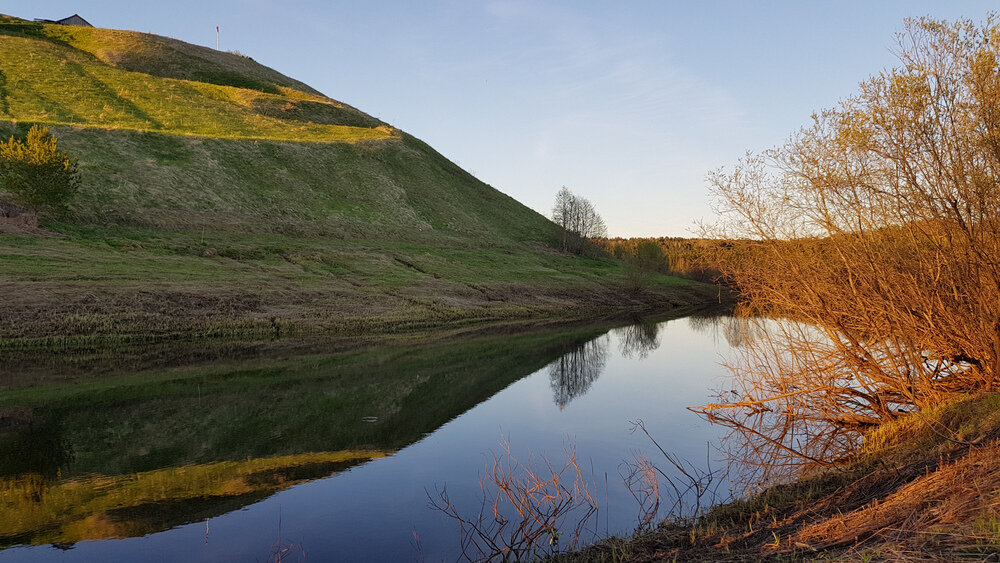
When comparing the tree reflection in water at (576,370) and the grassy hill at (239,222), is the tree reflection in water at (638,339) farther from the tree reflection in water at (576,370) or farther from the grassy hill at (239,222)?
the grassy hill at (239,222)

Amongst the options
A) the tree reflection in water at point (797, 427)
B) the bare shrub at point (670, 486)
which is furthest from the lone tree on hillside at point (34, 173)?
the tree reflection in water at point (797, 427)

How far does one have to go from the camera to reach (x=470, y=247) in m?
73.9

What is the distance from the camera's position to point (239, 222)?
56.8 metres

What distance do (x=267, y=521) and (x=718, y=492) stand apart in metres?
8.03

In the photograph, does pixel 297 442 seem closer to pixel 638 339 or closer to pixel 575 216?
pixel 638 339

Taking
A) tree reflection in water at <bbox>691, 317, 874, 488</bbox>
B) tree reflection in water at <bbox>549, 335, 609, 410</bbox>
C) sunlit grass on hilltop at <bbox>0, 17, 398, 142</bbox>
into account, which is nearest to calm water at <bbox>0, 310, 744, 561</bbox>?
tree reflection in water at <bbox>549, 335, 609, 410</bbox>

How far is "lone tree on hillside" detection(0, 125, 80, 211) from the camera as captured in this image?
4172 centimetres

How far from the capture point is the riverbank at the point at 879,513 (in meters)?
6.03

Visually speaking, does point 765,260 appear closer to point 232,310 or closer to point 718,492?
point 718,492

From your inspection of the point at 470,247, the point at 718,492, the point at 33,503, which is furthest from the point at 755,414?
the point at 470,247

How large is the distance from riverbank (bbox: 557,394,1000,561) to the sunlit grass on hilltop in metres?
75.8

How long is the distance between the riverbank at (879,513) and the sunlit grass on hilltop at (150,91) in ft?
249

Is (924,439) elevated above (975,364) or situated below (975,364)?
below

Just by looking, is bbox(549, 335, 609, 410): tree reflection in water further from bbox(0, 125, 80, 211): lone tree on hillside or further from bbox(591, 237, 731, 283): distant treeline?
bbox(591, 237, 731, 283): distant treeline
